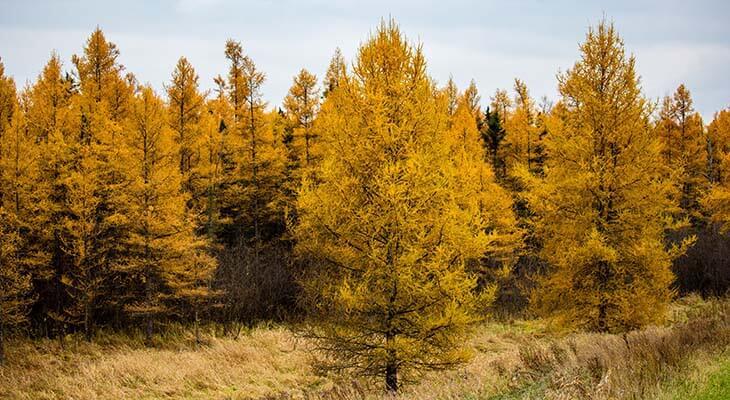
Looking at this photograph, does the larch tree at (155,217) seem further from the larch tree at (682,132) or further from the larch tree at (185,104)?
the larch tree at (682,132)

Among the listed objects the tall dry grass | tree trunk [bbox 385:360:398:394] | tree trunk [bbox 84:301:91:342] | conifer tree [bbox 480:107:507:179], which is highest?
conifer tree [bbox 480:107:507:179]

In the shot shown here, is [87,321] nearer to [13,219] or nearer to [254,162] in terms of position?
[13,219]

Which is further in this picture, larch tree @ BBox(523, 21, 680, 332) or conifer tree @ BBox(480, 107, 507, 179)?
conifer tree @ BBox(480, 107, 507, 179)

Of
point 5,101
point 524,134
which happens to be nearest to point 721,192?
point 524,134

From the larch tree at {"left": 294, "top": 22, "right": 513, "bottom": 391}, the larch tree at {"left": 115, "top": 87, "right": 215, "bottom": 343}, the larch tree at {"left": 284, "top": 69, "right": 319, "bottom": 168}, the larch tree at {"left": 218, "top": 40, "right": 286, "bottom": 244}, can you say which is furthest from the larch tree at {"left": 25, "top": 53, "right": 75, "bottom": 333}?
the larch tree at {"left": 294, "top": 22, "right": 513, "bottom": 391}

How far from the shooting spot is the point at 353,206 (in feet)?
33.0

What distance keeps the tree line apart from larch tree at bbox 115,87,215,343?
3.5 inches

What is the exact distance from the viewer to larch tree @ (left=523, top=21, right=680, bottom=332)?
46.7 ft

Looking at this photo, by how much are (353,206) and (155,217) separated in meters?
13.5

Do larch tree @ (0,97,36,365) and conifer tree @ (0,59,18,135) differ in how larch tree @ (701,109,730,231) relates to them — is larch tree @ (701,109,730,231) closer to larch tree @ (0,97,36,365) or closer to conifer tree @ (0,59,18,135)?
larch tree @ (0,97,36,365)

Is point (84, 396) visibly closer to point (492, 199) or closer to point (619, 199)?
point (619, 199)

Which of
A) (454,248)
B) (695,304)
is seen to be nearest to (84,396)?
(454,248)

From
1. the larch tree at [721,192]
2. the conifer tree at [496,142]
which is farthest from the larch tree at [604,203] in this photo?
the conifer tree at [496,142]

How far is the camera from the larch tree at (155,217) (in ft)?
68.1
